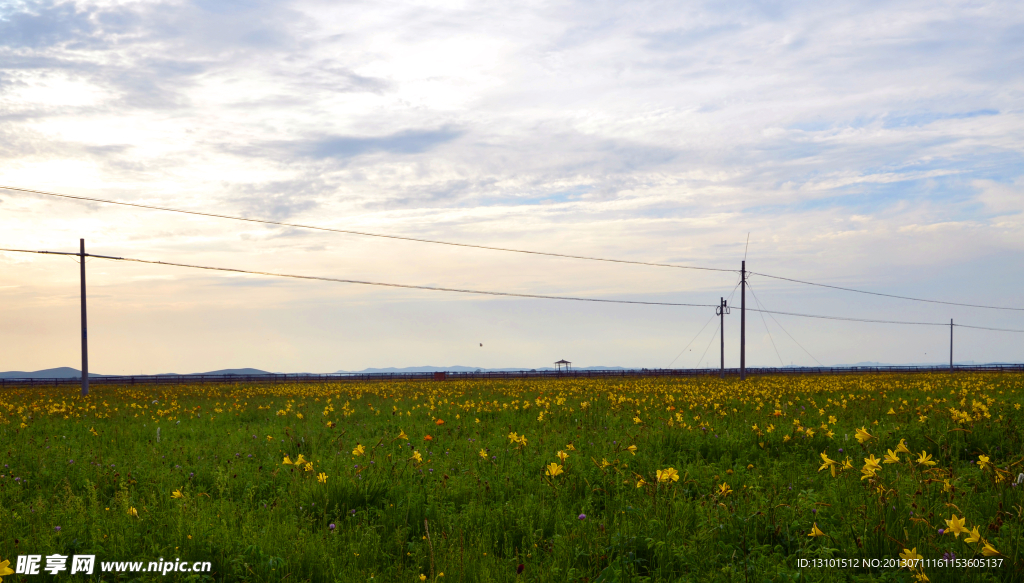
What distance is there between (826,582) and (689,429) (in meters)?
5.54

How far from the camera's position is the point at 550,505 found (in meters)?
5.79

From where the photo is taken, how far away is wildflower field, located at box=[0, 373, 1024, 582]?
436 cm

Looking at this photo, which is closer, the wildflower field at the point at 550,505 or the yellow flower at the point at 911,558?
the yellow flower at the point at 911,558

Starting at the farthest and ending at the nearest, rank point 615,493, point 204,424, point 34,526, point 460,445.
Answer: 1. point 204,424
2. point 460,445
3. point 615,493
4. point 34,526

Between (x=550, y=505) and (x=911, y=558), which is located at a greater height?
(x=911, y=558)

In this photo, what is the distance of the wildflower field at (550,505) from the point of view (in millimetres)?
4359

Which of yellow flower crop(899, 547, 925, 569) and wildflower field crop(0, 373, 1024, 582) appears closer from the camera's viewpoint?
yellow flower crop(899, 547, 925, 569)

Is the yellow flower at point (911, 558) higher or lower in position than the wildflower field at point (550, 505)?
higher

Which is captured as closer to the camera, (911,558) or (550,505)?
(911,558)

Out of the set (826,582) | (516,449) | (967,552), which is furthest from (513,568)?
(516,449)

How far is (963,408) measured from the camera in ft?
34.4

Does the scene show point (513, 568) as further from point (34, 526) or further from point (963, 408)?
point (963, 408)

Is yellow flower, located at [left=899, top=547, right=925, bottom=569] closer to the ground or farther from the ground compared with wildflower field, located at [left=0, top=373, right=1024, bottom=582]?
farther from the ground

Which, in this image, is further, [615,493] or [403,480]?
[403,480]
